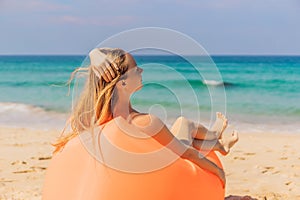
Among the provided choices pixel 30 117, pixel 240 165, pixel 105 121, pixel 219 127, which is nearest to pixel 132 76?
pixel 105 121

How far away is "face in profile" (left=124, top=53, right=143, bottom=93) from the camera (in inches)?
121

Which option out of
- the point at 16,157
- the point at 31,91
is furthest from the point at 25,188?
the point at 31,91

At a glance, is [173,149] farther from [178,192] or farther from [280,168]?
[280,168]

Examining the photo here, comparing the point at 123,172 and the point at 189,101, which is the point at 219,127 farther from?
the point at 189,101

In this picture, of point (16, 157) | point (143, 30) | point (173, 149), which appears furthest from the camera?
point (16, 157)

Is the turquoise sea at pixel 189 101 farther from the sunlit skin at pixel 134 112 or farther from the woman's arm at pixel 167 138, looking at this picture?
the woman's arm at pixel 167 138

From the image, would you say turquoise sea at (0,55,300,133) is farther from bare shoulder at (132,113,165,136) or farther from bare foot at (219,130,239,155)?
bare foot at (219,130,239,155)

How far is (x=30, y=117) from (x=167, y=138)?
1042 centimetres

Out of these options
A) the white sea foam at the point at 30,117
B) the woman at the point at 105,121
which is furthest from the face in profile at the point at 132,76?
the white sea foam at the point at 30,117

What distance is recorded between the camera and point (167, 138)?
10.3 ft

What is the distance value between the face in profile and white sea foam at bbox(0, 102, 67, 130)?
812 cm

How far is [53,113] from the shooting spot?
1397cm

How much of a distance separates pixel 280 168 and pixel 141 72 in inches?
154

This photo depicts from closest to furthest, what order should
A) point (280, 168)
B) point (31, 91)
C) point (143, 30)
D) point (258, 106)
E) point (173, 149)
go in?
point (143, 30) < point (173, 149) < point (280, 168) < point (258, 106) < point (31, 91)
